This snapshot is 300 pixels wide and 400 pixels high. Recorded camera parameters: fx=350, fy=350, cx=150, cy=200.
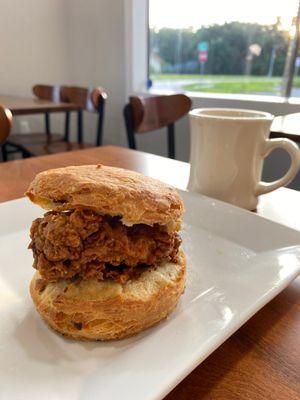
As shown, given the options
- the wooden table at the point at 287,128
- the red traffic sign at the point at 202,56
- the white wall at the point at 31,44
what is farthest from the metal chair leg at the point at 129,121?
the white wall at the point at 31,44

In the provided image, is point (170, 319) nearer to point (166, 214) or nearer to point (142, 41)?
point (166, 214)

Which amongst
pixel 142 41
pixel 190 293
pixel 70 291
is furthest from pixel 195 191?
pixel 142 41

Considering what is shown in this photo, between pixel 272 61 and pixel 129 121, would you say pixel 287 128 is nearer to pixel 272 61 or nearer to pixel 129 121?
pixel 129 121

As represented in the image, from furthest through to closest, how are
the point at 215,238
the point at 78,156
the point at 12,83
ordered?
the point at 12,83 → the point at 78,156 → the point at 215,238

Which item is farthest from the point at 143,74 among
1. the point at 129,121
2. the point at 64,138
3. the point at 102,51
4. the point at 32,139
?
the point at 129,121

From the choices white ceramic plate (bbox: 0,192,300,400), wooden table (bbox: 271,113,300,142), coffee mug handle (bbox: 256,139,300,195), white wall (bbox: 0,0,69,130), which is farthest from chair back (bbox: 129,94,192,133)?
white wall (bbox: 0,0,69,130)

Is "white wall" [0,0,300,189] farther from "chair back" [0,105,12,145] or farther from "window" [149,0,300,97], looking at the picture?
"chair back" [0,105,12,145]

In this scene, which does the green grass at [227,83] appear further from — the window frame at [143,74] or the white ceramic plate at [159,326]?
the white ceramic plate at [159,326]

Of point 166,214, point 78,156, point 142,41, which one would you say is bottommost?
point 78,156
